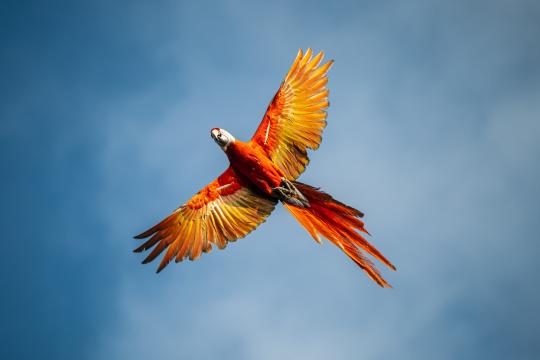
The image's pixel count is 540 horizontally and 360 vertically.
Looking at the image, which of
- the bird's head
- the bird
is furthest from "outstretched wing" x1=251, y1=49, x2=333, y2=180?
the bird's head

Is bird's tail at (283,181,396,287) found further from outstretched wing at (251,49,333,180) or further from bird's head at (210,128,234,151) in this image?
bird's head at (210,128,234,151)

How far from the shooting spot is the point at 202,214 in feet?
32.5

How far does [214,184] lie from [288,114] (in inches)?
68.3

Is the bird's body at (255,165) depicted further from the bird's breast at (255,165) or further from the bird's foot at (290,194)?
the bird's foot at (290,194)

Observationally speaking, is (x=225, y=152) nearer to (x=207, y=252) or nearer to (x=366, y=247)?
(x=207, y=252)

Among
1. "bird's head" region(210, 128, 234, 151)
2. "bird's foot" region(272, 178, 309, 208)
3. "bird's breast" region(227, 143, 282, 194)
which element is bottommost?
"bird's foot" region(272, 178, 309, 208)

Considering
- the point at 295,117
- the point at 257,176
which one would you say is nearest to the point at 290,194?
the point at 257,176

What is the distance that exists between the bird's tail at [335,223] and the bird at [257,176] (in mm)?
174

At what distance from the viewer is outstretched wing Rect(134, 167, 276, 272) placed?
9570 millimetres

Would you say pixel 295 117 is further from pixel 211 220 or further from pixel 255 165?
pixel 211 220

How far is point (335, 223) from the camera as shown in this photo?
890cm

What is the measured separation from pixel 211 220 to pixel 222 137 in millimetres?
1456

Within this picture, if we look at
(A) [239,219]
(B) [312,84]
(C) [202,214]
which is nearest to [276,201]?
(A) [239,219]

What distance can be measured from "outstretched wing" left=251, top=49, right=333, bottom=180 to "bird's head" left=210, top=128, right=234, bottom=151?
0.51m
